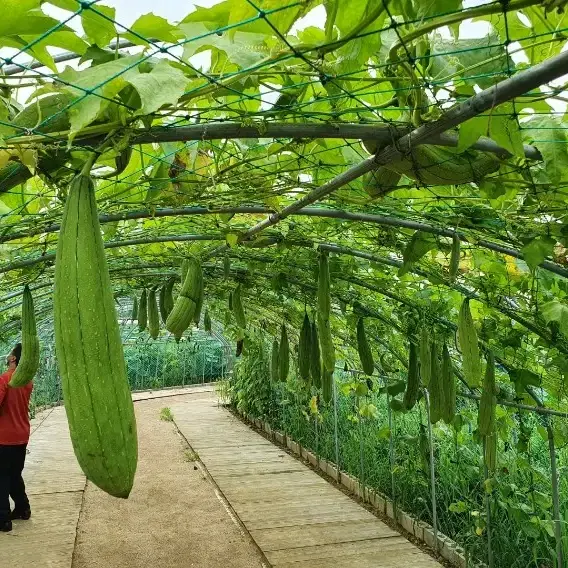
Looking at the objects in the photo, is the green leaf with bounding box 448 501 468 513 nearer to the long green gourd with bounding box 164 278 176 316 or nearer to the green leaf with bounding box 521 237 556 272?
the long green gourd with bounding box 164 278 176 316

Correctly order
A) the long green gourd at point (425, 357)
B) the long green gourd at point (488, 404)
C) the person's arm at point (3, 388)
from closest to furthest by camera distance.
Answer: the long green gourd at point (488, 404) < the long green gourd at point (425, 357) < the person's arm at point (3, 388)

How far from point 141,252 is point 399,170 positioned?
392 centimetres

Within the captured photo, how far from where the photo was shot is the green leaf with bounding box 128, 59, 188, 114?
144 centimetres

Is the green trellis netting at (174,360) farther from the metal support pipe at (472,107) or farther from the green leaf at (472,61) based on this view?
the green leaf at (472,61)

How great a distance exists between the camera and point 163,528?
25.0ft

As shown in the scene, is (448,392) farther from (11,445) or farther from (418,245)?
(11,445)

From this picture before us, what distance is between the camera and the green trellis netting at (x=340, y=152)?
1.60 m

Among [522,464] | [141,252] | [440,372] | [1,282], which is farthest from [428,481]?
[1,282]

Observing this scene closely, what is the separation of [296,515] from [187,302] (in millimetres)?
5275

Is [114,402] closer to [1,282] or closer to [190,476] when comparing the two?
[1,282]

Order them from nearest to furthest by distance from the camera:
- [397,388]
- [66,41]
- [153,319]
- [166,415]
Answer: [66,41], [153,319], [397,388], [166,415]

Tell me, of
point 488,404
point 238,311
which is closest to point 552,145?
point 488,404

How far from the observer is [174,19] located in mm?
1870

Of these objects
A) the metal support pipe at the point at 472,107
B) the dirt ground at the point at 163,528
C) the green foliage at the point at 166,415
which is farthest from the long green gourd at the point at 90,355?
the green foliage at the point at 166,415
